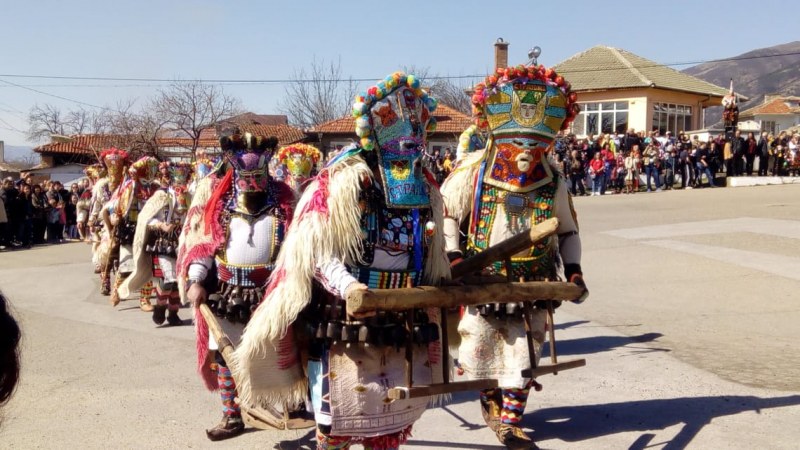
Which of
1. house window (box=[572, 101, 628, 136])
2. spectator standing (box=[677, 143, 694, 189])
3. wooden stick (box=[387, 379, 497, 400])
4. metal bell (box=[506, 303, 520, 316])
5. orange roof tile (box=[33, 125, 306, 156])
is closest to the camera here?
wooden stick (box=[387, 379, 497, 400])

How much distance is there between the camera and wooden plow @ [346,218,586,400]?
2.97 metres

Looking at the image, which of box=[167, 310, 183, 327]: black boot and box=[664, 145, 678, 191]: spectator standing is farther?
box=[664, 145, 678, 191]: spectator standing

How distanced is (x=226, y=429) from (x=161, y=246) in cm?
368

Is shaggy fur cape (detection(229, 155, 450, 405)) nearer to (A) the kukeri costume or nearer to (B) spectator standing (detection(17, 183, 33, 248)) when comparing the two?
(A) the kukeri costume

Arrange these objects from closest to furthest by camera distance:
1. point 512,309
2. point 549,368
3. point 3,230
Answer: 1. point 549,368
2. point 512,309
3. point 3,230

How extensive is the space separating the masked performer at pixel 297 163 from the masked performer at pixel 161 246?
133 centimetres

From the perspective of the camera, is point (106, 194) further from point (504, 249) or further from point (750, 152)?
point (750, 152)

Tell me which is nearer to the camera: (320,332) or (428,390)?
(428,390)

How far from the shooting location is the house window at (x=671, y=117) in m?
37.4

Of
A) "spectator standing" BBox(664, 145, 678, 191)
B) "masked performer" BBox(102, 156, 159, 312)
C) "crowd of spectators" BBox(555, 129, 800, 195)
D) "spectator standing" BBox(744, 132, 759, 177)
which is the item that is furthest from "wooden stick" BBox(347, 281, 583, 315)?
"spectator standing" BBox(744, 132, 759, 177)

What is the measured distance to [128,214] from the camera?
9.84 m

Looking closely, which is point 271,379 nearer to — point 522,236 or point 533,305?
point 522,236

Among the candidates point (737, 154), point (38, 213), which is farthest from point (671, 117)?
point (38, 213)

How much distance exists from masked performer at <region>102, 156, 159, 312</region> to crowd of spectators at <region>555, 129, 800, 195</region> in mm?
15110
